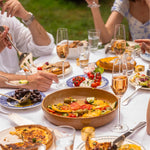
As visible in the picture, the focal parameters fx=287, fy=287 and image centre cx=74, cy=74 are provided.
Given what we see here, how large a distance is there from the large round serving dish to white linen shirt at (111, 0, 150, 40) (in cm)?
191

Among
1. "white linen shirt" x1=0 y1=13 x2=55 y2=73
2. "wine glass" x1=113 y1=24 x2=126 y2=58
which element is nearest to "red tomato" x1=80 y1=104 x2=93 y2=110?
"wine glass" x1=113 y1=24 x2=126 y2=58

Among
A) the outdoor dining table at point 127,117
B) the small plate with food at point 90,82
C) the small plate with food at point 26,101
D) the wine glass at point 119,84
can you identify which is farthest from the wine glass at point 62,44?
the wine glass at point 119,84

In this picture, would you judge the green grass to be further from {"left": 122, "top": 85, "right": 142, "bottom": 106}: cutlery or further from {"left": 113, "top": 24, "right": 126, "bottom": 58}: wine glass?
{"left": 122, "top": 85, "right": 142, "bottom": 106}: cutlery

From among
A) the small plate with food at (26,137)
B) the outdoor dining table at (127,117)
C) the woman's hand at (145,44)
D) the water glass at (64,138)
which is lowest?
the outdoor dining table at (127,117)

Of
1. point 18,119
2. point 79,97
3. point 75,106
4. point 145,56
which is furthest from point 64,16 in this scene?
point 18,119

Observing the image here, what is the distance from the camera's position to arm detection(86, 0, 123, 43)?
3.19 metres

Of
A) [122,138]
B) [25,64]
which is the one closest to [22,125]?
[122,138]

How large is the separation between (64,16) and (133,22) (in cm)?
402

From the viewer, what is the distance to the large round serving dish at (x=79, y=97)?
132 centimetres

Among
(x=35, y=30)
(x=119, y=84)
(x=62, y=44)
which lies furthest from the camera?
(x=35, y=30)

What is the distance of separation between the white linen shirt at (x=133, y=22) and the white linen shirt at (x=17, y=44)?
1048mm

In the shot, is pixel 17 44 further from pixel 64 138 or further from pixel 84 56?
pixel 64 138

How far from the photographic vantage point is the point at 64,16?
7.22m

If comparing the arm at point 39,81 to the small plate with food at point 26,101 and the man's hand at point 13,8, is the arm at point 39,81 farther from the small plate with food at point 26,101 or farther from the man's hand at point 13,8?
the man's hand at point 13,8
